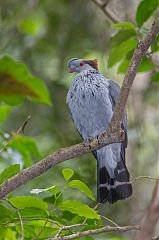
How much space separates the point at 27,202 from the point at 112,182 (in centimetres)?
165

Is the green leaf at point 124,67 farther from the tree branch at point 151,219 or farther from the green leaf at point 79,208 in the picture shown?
the tree branch at point 151,219

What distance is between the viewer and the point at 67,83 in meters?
5.93

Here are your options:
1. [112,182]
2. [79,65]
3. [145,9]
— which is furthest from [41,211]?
[79,65]

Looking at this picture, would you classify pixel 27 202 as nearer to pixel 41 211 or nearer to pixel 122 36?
pixel 41 211

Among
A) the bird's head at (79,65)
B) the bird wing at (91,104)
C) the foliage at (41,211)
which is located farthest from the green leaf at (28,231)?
the bird's head at (79,65)

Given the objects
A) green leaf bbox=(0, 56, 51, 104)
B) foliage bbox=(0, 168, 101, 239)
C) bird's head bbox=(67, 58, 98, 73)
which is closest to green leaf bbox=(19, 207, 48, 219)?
foliage bbox=(0, 168, 101, 239)

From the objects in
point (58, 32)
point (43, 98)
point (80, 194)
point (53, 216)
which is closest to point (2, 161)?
point (80, 194)

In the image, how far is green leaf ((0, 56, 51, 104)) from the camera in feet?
3.21

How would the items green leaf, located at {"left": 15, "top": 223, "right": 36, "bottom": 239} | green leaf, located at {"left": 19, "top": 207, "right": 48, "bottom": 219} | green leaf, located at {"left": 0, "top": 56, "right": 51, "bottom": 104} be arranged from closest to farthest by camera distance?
green leaf, located at {"left": 0, "top": 56, "right": 51, "bottom": 104} < green leaf, located at {"left": 19, "top": 207, "right": 48, "bottom": 219} < green leaf, located at {"left": 15, "top": 223, "right": 36, "bottom": 239}

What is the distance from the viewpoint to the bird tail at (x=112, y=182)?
3373mm

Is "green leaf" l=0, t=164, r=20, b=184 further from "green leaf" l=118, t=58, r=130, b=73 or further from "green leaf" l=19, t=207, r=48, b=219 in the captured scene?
"green leaf" l=118, t=58, r=130, b=73

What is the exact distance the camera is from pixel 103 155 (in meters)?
4.03

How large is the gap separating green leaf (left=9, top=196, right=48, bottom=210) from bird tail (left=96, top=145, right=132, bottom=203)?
3.68 feet

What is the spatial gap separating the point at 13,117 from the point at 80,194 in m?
1.23
